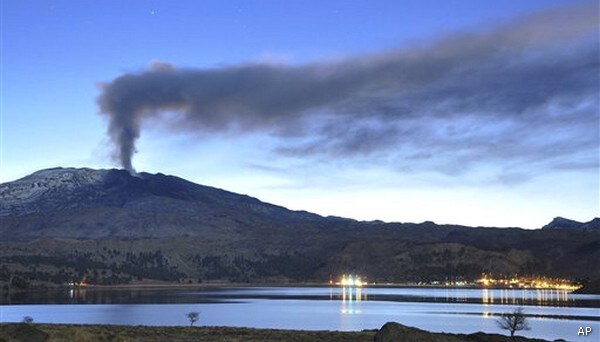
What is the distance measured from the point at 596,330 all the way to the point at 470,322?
30.8 meters

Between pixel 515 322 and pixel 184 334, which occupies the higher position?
pixel 515 322

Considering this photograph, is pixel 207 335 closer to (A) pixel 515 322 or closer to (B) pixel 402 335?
(B) pixel 402 335

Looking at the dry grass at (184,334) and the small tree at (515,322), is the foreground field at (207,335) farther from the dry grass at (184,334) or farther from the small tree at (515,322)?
the small tree at (515,322)

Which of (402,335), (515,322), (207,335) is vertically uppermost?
(402,335)

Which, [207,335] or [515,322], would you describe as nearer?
[207,335]

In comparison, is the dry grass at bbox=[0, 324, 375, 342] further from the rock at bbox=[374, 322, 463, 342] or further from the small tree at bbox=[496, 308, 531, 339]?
the small tree at bbox=[496, 308, 531, 339]

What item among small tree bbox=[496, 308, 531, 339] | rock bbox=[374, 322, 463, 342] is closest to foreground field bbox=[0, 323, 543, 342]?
rock bbox=[374, 322, 463, 342]

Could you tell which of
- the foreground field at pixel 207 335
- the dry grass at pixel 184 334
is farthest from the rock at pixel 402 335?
the dry grass at pixel 184 334

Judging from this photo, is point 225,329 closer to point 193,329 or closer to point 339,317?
point 193,329

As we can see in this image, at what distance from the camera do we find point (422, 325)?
479 feet

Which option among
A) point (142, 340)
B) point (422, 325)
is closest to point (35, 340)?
point (142, 340)

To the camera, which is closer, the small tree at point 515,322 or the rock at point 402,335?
the rock at point 402,335

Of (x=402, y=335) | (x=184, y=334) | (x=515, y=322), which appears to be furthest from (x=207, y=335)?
(x=515, y=322)

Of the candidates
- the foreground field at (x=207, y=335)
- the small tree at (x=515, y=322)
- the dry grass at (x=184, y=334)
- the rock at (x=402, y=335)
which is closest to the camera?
the rock at (x=402, y=335)
